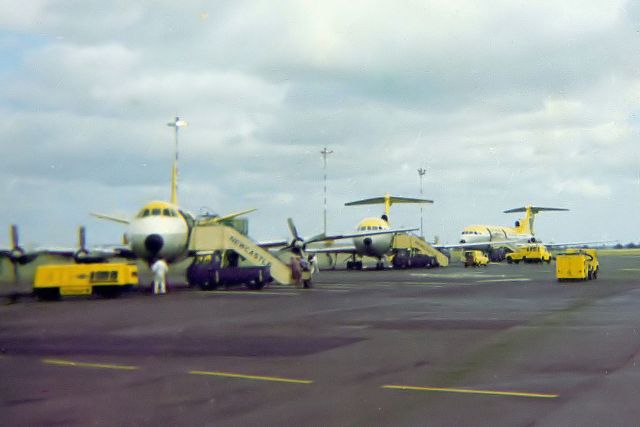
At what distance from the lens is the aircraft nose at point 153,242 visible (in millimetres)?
31719

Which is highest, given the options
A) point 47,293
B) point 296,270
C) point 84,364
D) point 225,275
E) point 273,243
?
point 273,243

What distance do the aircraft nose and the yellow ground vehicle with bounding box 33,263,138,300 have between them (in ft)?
12.9

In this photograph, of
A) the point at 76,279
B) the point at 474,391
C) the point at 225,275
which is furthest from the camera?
the point at 225,275

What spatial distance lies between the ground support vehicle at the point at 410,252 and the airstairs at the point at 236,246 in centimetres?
2751

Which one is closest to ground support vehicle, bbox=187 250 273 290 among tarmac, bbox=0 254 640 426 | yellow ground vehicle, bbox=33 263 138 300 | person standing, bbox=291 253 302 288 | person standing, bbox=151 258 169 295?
person standing, bbox=291 253 302 288

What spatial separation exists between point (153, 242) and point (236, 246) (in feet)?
13.7

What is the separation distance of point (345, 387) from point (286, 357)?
9.52ft

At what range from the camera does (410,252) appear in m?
63.4

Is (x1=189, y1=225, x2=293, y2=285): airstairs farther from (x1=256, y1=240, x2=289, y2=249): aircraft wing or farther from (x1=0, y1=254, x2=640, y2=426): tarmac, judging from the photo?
(x1=0, y1=254, x2=640, y2=426): tarmac

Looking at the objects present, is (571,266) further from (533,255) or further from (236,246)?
(533,255)

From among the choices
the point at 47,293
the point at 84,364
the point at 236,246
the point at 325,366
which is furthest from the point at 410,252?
A: the point at 84,364

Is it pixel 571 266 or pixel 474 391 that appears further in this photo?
pixel 571 266

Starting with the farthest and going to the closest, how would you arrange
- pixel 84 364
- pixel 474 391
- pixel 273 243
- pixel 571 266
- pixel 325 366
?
pixel 273 243, pixel 571 266, pixel 84 364, pixel 325 366, pixel 474 391

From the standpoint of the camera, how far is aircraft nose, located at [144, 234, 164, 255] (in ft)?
104
